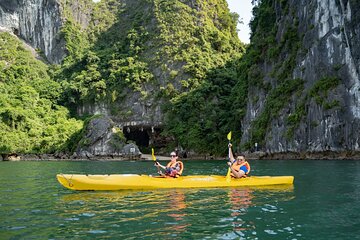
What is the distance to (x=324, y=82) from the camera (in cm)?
3647

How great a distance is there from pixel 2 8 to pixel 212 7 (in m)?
46.8

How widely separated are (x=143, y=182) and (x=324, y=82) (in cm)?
2635

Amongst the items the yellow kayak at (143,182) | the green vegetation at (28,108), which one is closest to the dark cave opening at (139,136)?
the green vegetation at (28,108)

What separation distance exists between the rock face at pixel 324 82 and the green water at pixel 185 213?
2038cm

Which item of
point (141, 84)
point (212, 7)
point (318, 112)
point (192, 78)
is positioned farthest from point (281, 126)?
point (212, 7)

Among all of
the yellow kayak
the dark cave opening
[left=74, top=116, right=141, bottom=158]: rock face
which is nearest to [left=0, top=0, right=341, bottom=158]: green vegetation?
[left=74, top=116, right=141, bottom=158]: rock face

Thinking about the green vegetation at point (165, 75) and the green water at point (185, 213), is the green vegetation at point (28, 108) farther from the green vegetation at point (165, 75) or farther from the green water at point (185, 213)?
the green water at point (185, 213)

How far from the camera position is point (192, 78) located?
2621 inches

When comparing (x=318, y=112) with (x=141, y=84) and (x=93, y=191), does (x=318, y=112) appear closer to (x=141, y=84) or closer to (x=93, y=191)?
(x=93, y=191)

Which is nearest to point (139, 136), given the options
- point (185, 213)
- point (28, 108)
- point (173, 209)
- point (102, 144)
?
point (102, 144)

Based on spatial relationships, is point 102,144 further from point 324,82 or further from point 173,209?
point 173,209

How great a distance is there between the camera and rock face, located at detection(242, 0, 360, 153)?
34344 millimetres

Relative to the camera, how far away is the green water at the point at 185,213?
8594mm

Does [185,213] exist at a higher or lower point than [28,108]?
lower
